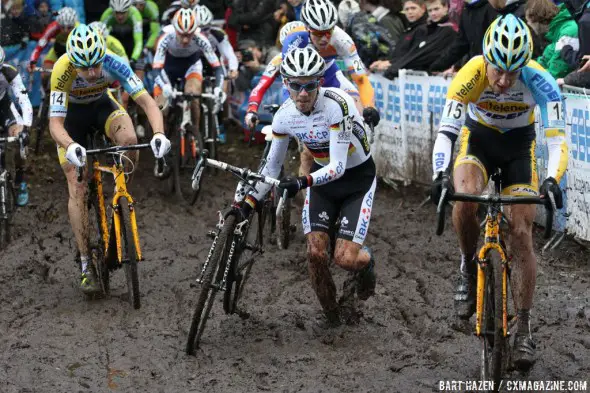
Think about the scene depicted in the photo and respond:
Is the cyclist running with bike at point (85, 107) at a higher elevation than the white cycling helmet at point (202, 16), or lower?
lower

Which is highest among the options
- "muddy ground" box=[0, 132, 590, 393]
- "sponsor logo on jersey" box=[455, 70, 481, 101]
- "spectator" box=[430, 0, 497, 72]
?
"spectator" box=[430, 0, 497, 72]

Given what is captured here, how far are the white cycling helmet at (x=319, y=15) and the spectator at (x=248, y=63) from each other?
6.82 metres

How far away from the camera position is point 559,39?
11211 millimetres

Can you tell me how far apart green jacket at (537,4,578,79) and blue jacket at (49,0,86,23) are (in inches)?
415

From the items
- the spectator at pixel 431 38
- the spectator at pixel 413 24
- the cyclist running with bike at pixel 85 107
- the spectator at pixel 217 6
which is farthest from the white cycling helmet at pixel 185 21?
the cyclist running with bike at pixel 85 107

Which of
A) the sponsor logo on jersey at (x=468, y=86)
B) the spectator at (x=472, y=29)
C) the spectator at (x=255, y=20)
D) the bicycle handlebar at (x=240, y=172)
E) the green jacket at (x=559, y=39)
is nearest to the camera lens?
the sponsor logo on jersey at (x=468, y=86)

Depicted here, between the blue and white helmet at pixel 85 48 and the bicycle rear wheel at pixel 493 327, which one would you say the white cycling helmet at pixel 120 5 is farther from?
the bicycle rear wheel at pixel 493 327

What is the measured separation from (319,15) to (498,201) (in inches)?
184

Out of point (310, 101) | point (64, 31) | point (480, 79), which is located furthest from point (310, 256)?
point (64, 31)

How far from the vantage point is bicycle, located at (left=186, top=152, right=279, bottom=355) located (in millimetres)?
7895

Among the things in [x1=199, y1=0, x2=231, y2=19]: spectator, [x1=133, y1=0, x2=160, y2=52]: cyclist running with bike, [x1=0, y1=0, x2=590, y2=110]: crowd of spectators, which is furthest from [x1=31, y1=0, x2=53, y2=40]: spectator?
[x1=199, y1=0, x2=231, y2=19]: spectator

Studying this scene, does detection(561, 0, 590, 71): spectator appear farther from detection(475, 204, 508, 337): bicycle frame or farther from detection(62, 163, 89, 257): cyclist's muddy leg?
detection(62, 163, 89, 257): cyclist's muddy leg

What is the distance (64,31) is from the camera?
17.0m

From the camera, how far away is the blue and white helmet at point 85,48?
920 centimetres
